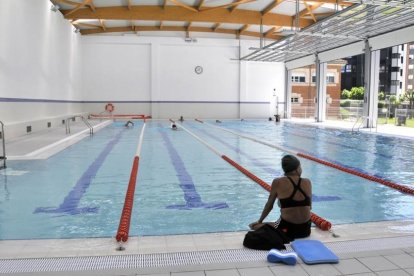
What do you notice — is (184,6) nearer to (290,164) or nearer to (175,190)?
(175,190)

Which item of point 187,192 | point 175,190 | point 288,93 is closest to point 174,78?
point 288,93

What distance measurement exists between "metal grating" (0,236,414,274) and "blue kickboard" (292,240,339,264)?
0.32 feet

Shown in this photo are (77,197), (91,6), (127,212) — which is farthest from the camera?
(91,6)

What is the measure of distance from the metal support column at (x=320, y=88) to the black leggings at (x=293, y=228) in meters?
18.7

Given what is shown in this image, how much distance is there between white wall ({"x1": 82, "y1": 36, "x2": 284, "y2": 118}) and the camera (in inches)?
934

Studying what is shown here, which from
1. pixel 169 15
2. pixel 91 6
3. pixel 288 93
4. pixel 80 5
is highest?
pixel 91 6

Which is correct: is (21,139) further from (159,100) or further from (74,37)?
(159,100)

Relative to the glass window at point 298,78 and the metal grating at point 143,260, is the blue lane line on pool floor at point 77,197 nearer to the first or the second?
the metal grating at point 143,260

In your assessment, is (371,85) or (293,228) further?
(371,85)

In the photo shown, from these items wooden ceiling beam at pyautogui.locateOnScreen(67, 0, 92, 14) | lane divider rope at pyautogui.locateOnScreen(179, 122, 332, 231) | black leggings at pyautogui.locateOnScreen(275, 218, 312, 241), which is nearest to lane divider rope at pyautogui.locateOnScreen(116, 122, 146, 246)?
black leggings at pyautogui.locateOnScreen(275, 218, 312, 241)

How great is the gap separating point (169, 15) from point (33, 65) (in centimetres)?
709

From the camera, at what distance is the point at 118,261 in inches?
118

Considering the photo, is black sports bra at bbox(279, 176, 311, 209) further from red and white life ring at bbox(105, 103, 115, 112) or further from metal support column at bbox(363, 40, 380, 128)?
red and white life ring at bbox(105, 103, 115, 112)

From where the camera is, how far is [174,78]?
24469mm
